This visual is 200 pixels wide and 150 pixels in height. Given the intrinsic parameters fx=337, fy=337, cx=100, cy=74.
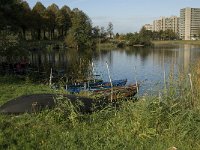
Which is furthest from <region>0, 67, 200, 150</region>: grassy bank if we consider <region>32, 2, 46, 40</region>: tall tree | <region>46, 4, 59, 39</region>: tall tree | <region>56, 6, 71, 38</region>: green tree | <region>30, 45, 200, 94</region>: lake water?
<region>56, 6, 71, 38</region>: green tree

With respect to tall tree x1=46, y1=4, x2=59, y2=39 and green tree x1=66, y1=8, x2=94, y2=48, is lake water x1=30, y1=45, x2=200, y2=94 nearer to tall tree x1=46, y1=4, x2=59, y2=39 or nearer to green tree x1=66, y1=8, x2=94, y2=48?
green tree x1=66, y1=8, x2=94, y2=48

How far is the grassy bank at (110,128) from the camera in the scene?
7293 mm

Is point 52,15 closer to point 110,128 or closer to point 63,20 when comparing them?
A: point 63,20

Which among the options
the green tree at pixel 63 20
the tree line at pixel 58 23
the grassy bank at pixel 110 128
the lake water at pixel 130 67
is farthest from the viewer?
the green tree at pixel 63 20

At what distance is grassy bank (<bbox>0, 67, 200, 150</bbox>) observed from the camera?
7.29 metres

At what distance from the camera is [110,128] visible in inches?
338

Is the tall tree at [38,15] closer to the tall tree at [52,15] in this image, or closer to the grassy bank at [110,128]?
the tall tree at [52,15]

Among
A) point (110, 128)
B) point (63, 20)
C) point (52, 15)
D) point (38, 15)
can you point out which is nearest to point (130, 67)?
point (110, 128)

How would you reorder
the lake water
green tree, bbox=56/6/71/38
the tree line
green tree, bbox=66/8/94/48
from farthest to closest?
green tree, bbox=56/6/71/38 → green tree, bbox=66/8/94/48 → the tree line → the lake water

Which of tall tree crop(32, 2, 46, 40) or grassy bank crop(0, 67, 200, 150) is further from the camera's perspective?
tall tree crop(32, 2, 46, 40)

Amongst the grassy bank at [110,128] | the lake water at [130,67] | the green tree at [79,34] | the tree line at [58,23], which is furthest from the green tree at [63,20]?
the grassy bank at [110,128]

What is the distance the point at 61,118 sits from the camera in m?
8.82

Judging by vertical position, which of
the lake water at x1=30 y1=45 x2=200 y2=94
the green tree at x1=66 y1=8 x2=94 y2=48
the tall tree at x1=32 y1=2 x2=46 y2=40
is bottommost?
the lake water at x1=30 y1=45 x2=200 y2=94

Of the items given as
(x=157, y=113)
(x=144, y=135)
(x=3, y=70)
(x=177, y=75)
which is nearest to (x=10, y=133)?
(x=144, y=135)
